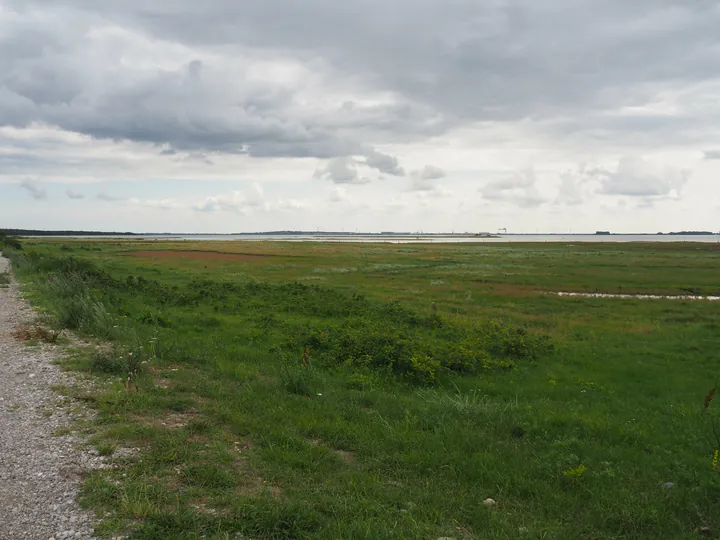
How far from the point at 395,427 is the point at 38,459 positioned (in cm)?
675

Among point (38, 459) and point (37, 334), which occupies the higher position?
point (37, 334)

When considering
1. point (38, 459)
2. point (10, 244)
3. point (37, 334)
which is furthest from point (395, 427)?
point (10, 244)

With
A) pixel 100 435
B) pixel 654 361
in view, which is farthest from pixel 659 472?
pixel 654 361

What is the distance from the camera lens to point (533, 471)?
8633mm

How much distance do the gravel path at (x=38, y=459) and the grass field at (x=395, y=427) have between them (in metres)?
0.45

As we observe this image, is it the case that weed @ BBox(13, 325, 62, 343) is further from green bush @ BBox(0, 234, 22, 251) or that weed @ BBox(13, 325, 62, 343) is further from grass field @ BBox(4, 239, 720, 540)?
green bush @ BBox(0, 234, 22, 251)

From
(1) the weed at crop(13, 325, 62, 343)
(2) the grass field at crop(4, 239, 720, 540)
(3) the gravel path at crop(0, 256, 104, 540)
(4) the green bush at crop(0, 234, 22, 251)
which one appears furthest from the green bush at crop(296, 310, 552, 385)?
(4) the green bush at crop(0, 234, 22, 251)

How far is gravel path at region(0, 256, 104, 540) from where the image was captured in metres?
5.93

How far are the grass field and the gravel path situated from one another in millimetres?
447

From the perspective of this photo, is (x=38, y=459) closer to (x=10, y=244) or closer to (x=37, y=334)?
(x=37, y=334)

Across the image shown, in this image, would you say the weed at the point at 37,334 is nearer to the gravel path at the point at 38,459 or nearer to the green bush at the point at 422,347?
the gravel path at the point at 38,459

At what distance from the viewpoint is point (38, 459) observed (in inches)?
301

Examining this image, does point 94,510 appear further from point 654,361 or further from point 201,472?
point 654,361

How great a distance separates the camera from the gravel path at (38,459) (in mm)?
5934
